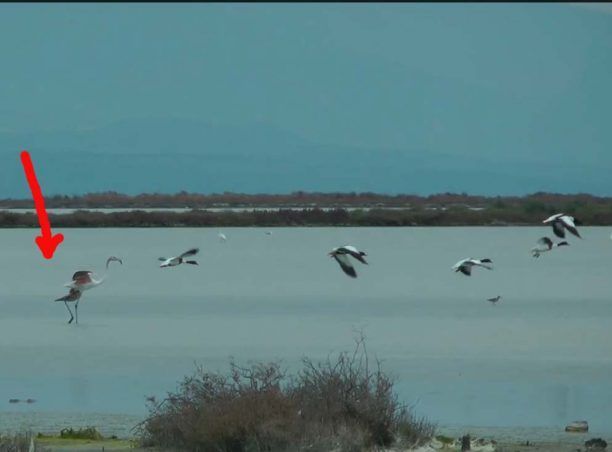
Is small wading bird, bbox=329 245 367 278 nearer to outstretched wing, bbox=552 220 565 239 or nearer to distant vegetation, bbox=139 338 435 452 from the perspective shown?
outstretched wing, bbox=552 220 565 239

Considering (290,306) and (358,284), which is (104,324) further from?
(358,284)

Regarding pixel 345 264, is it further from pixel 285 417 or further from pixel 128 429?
pixel 285 417

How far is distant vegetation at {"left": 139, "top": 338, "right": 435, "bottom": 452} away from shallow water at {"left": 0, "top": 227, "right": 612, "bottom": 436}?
2262mm

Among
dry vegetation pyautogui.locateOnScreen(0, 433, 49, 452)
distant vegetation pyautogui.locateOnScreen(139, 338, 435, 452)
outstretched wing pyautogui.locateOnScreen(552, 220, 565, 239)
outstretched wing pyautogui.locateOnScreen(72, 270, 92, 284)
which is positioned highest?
outstretched wing pyautogui.locateOnScreen(72, 270, 92, 284)

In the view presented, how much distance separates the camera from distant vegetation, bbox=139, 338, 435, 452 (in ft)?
29.9

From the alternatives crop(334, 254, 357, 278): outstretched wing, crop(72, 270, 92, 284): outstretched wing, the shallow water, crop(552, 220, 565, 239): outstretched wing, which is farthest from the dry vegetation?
crop(72, 270, 92, 284): outstretched wing

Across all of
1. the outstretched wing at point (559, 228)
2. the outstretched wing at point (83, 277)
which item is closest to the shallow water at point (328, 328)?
the outstretched wing at point (83, 277)

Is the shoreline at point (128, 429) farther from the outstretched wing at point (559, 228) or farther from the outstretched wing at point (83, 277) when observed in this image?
the outstretched wing at point (83, 277)

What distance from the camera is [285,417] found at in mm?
9125

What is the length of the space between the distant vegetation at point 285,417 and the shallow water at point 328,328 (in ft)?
7.42

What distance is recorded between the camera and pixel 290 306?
80.3 feet

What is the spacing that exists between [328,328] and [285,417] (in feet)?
36.0

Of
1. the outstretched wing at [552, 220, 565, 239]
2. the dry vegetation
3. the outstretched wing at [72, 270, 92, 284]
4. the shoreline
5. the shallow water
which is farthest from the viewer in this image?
the outstretched wing at [72, 270, 92, 284]

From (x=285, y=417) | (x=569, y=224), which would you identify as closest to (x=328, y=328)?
(x=569, y=224)
